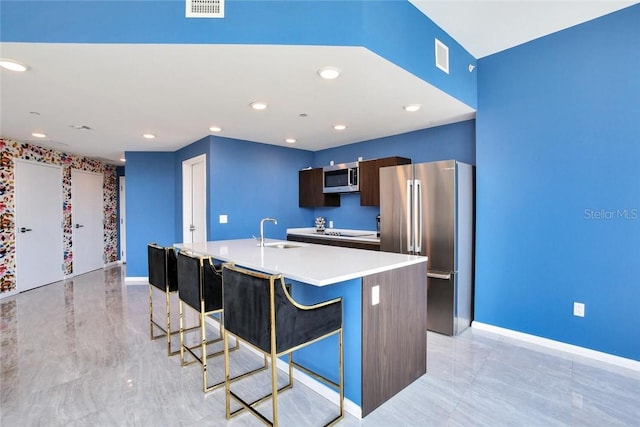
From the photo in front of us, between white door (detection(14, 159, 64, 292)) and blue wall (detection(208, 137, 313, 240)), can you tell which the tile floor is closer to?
blue wall (detection(208, 137, 313, 240))

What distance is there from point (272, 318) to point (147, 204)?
16.5 feet

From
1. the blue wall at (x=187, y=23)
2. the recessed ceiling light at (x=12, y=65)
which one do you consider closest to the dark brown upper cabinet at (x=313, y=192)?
the blue wall at (x=187, y=23)

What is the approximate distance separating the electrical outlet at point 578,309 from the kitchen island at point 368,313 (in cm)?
143

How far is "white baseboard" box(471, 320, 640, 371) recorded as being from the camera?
2469mm

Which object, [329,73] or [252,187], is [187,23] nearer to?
[329,73]

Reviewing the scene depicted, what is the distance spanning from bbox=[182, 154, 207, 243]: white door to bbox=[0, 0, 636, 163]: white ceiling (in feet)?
3.36

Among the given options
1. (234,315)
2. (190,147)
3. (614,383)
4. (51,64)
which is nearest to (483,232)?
(614,383)

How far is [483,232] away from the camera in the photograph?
3260 millimetres

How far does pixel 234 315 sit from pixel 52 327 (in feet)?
9.68

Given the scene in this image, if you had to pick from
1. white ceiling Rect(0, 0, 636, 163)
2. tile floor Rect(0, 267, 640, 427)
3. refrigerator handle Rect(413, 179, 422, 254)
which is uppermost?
white ceiling Rect(0, 0, 636, 163)

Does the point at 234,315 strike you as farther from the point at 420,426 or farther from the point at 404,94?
the point at 404,94

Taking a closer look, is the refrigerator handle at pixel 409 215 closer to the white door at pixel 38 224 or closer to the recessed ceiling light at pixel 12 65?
the recessed ceiling light at pixel 12 65

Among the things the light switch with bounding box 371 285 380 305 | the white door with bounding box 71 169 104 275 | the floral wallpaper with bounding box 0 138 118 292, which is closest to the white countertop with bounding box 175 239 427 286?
the light switch with bounding box 371 285 380 305

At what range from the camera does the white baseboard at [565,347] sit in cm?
247
